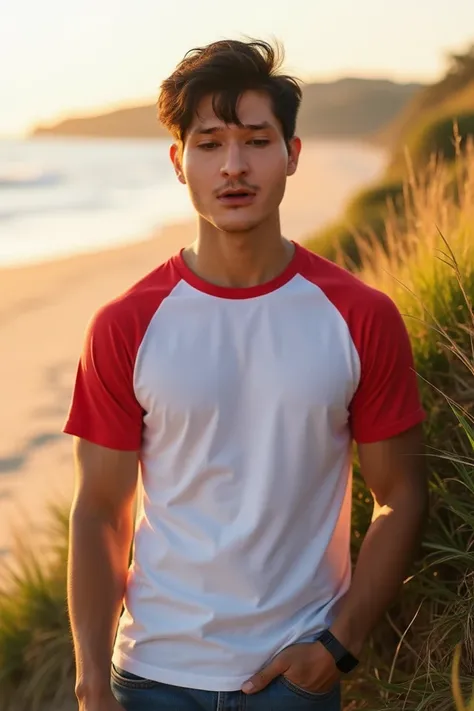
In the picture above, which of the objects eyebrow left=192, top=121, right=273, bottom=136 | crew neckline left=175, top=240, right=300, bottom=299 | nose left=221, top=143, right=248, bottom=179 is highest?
eyebrow left=192, top=121, right=273, bottom=136

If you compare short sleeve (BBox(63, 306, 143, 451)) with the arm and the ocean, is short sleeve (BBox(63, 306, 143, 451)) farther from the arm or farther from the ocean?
the ocean

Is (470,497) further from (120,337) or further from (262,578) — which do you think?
(120,337)

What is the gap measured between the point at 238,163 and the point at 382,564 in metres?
1.05

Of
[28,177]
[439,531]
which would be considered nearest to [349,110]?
[28,177]

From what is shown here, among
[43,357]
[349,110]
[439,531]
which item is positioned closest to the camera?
[439,531]

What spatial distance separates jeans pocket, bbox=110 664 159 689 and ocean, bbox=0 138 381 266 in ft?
46.9

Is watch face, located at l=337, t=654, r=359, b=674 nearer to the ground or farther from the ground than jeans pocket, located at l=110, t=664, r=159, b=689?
farther from the ground

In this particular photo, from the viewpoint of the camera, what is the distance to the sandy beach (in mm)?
6742

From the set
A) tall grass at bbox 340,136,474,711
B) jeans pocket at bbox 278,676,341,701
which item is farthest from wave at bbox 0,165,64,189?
jeans pocket at bbox 278,676,341,701

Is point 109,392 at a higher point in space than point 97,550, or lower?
higher

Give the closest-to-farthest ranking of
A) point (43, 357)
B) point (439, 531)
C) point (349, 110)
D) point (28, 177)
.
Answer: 1. point (439, 531)
2. point (43, 357)
3. point (28, 177)
4. point (349, 110)

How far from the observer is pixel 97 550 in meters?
2.71

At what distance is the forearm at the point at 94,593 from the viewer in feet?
8.64

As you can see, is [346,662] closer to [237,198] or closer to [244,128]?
[237,198]
